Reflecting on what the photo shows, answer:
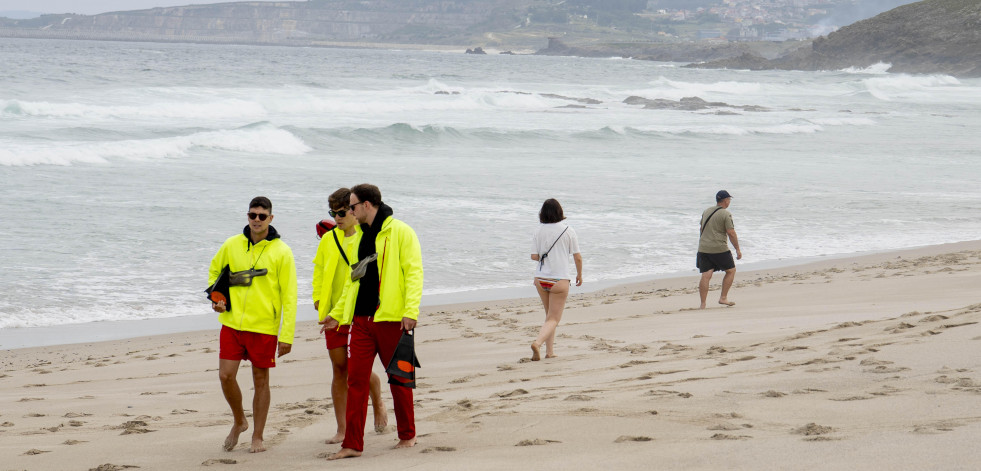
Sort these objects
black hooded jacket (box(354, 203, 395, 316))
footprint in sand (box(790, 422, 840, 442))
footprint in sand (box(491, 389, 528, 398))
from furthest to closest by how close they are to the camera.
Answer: footprint in sand (box(491, 389, 528, 398)), black hooded jacket (box(354, 203, 395, 316)), footprint in sand (box(790, 422, 840, 442))

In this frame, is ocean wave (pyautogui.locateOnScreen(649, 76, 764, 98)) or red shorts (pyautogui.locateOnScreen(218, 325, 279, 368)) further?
ocean wave (pyautogui.locateOnScreen(649, 76, 764, 98))

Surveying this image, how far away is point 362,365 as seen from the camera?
15.7ft

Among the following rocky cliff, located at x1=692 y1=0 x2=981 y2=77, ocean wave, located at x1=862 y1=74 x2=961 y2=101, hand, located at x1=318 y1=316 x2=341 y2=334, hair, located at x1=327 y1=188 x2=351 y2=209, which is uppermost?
rocky cliff, located at x1=692 y1=0 x2=981 y2=77

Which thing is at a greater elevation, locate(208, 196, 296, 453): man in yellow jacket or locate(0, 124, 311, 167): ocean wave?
locate(0, 124, 311, 167): ocean wave

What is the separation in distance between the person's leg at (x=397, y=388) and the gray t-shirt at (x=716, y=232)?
222 inches

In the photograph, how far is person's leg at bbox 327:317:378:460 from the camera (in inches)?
188

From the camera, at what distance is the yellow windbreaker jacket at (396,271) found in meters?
4.71

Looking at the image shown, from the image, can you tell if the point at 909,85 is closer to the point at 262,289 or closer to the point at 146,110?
the point at 146,110

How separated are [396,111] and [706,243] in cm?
3710

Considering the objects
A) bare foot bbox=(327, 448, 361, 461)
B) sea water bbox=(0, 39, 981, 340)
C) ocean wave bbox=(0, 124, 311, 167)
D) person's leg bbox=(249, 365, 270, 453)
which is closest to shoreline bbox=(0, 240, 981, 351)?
sea water bbox=(0, 39, 981, 340)

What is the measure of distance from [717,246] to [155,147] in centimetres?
1943

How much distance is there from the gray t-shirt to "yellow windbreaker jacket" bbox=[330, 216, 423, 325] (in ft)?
18.7

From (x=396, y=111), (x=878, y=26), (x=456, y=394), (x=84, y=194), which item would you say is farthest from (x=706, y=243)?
(x=878, y=26)

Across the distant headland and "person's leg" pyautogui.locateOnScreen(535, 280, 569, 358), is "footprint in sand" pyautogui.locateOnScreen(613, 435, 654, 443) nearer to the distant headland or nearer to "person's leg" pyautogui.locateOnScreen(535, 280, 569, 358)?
"person's leg" pyautogui.locateOnScreen(535, 280, 569, 358)
